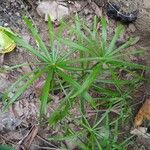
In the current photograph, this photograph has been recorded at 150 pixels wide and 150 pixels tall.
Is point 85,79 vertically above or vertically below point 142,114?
above

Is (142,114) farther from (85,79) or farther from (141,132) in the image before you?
(85,79)

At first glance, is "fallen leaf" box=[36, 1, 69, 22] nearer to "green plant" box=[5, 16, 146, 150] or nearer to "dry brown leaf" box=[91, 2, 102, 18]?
"dry brown leaf" box=[91, 2, 102, 18]

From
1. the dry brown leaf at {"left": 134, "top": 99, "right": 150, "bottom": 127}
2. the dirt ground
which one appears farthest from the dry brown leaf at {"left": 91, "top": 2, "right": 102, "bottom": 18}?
the dry brown leaf at {"left": 134, "top": 99, "right": 150, "bottom": 127}

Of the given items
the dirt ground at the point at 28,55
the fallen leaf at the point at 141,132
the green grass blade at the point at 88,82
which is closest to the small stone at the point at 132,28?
the dirt ground at the point at 28,55

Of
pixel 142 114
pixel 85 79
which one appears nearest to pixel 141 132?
pixel 142 114

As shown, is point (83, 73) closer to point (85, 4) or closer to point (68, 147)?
point (68, 147)
